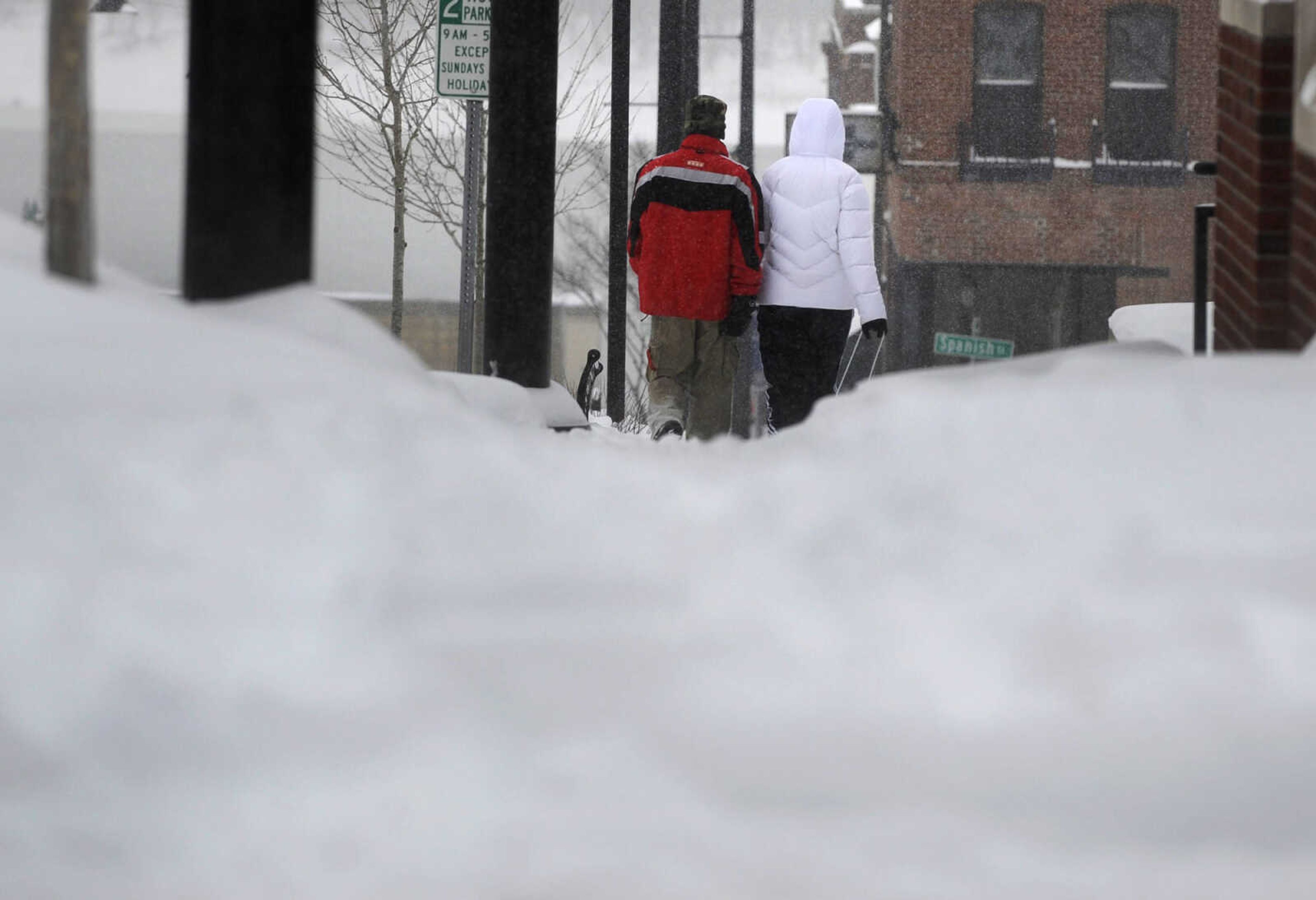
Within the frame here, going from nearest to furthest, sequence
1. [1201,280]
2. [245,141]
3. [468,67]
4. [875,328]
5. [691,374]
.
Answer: [245,141] → [1201,280] → [875,328] → [691,374] → [468,67]

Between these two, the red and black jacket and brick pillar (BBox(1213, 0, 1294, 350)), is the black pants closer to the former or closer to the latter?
the red and black jacket

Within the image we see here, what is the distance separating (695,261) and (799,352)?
672 mm

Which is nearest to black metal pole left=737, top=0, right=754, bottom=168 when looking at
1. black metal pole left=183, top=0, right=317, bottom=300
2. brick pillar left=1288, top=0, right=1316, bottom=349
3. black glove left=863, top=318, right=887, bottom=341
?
black glove left=863, top=318, right=887, bottom=341

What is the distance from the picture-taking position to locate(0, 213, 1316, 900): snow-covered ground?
3.22m

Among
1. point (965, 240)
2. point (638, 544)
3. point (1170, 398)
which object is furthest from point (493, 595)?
point (965, 240)

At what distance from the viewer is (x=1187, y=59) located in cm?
2595

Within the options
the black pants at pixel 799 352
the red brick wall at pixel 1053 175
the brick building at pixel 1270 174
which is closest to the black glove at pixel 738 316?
the black pants at pixel 799 352

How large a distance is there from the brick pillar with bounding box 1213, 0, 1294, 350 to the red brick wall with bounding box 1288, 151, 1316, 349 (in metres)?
0.12

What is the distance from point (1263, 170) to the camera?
18.3 feet

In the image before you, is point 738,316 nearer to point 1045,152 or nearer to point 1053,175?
point 1045,152

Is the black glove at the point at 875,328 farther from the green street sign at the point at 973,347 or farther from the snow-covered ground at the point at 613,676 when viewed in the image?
the snow-covered ground at the point at 613,676

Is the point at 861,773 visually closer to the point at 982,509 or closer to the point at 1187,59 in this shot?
the point at 982,509

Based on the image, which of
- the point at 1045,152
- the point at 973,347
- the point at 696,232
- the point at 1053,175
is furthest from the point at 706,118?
the point at 1053,175

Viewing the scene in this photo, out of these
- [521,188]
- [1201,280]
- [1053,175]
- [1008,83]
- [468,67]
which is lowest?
[1201,280]
